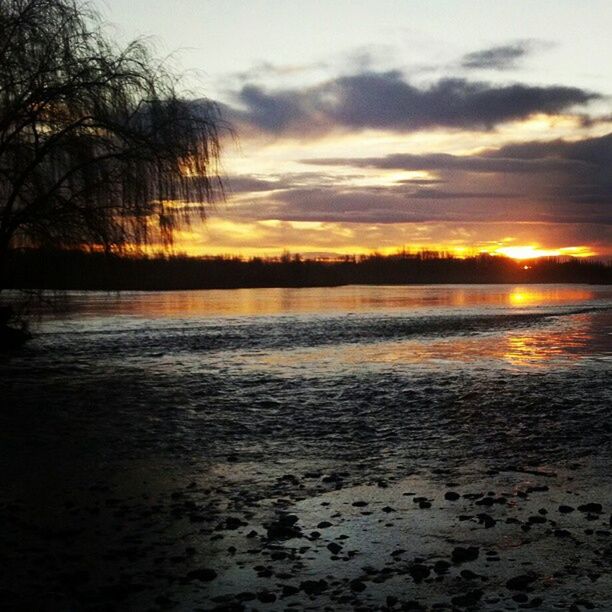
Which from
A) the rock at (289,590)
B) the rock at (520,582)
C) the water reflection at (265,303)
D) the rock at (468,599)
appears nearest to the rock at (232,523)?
the rock at (289,590)

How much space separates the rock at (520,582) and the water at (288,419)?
0.27m

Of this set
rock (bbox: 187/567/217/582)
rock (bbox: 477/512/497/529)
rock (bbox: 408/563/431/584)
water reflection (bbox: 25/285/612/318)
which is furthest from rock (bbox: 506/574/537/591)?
water reflection (bbox: 25/285/612/318)

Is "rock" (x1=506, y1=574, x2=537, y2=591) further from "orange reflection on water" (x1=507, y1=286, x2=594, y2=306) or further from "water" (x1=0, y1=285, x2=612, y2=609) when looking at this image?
"orange reflection on water" (x1=507, y1=286, x2=594, y2=306)

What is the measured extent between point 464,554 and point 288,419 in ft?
19.7

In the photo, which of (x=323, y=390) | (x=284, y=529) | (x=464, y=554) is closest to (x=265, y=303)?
(x=323, y=390)

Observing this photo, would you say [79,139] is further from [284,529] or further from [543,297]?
[543,297]

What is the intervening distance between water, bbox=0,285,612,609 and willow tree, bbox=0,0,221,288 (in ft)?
12.0

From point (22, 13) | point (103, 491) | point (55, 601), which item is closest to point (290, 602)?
point (55, 601)

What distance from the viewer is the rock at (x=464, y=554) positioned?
552 cm

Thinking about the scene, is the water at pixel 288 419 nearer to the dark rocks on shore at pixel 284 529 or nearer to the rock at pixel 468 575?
the dark rocks on shore at pixel 284 529

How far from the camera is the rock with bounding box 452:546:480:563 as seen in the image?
5516mm

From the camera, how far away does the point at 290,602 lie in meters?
4.79

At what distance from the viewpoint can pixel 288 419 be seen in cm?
1139

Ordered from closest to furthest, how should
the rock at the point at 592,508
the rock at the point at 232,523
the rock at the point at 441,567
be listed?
the rock at the point at 441,567 < the rock at the point at 232,523 < the rock at the point at 592,508
